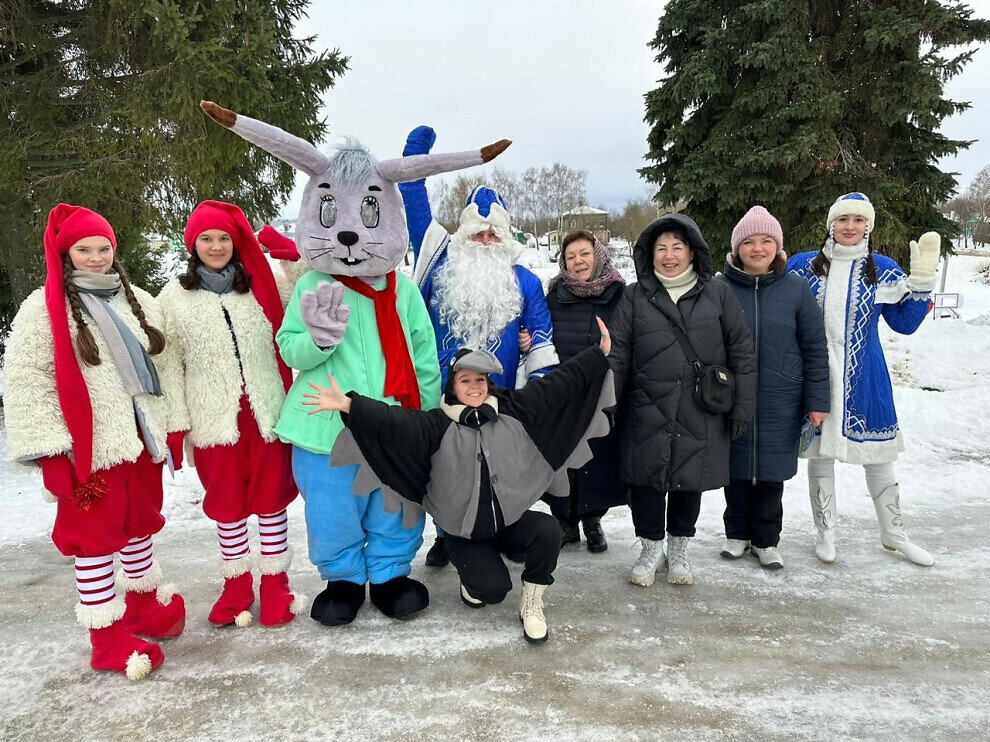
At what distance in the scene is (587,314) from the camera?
3650mm

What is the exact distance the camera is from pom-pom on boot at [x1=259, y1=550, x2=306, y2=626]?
10.0 feet

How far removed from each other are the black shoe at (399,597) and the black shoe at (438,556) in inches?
22.1

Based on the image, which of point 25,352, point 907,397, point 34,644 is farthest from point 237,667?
point 907,397

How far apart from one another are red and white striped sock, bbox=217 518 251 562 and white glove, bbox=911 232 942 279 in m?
3.86

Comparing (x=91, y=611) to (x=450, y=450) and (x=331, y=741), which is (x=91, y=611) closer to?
(x=331, y=741)

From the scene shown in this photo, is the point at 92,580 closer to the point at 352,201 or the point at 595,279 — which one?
the point at 352,201

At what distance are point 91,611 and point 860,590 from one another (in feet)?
12.4

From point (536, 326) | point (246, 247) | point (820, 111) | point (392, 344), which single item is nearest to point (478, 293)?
point (536, 326)

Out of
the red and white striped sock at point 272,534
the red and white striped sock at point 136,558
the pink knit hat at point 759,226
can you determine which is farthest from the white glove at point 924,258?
the red and white striped sock at point 136,558

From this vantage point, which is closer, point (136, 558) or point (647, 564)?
point (136, 558)

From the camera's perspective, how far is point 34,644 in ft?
9.58

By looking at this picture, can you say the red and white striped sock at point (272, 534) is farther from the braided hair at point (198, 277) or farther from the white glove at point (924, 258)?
the white glove at point (924, 258)

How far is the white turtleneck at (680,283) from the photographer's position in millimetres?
3348

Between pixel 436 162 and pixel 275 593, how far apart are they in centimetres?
228
